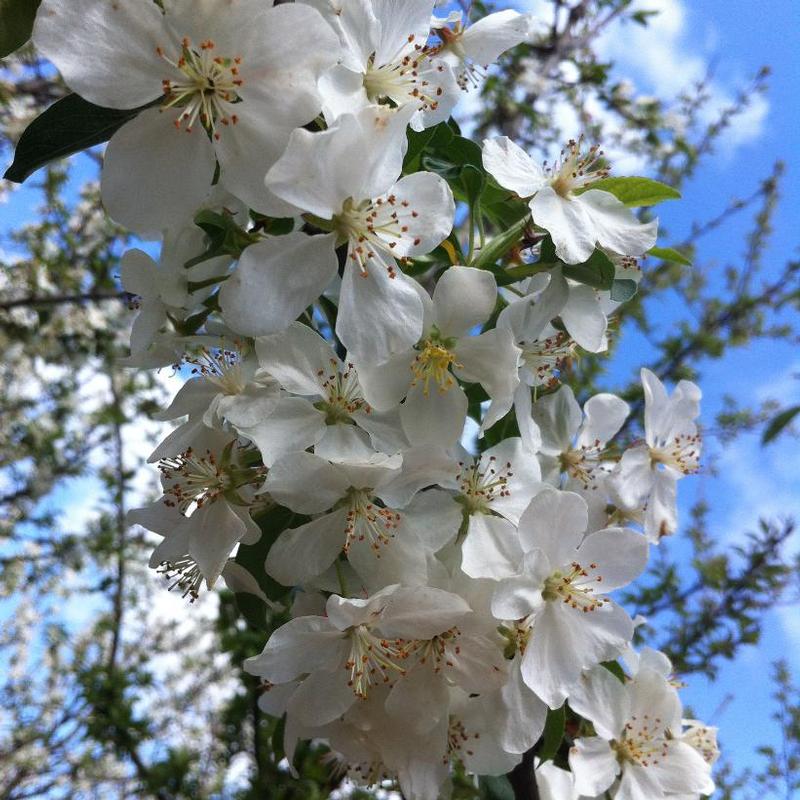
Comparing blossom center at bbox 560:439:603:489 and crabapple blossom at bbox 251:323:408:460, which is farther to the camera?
blossom center at bbox 560:439:603:489

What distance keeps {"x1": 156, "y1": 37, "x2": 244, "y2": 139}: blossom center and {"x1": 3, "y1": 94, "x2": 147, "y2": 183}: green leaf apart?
89 millimetres

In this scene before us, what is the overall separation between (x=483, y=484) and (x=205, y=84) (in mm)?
576

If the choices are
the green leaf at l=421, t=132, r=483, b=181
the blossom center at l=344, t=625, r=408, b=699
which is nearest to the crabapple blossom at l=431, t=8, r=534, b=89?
the green leaf at l=421, t=132, r=483, b=181

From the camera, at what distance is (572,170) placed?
3.35ft

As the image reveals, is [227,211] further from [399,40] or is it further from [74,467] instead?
[74,467]

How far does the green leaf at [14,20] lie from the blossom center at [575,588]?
0.90m

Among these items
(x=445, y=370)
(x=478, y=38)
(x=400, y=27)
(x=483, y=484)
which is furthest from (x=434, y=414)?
(x=478, y=38)

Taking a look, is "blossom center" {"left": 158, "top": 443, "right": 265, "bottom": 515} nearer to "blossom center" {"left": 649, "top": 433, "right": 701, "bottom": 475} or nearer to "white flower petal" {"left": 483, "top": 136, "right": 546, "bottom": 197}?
"white flower petal" {"left": 483, "top": 136, "right": 546, "bottom": 197}

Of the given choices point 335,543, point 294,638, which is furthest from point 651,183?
point 294,638

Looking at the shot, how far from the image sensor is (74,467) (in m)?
4.29

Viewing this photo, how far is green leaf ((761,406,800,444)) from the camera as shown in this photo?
1.18m

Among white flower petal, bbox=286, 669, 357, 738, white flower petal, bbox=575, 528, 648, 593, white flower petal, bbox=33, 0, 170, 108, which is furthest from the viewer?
white flower petal, bbox=575, 528, 648, 593

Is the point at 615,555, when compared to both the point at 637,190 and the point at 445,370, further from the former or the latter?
the point at 637,190

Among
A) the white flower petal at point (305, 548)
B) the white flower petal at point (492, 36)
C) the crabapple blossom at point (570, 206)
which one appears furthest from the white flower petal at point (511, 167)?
the white flower petal at point (305, 548)
